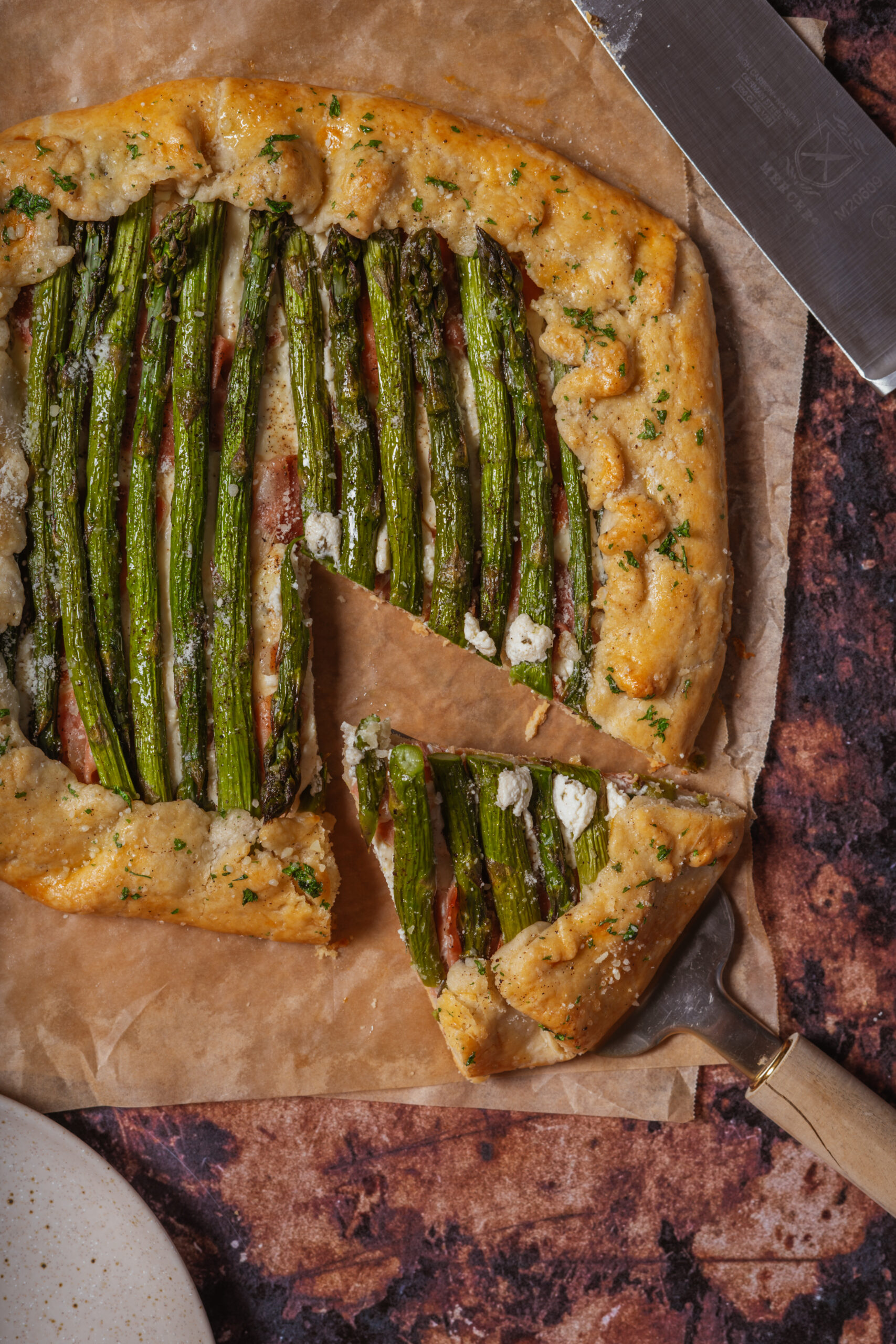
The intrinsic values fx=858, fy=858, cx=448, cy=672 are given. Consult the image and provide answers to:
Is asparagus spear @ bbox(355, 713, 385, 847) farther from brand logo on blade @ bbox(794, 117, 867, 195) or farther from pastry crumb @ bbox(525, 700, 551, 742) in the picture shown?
brand logo on blade @ bbox(794, 117, 867, 195)

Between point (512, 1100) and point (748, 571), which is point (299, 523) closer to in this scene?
point (748, 571)

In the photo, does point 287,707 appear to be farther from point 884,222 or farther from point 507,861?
point 884,222

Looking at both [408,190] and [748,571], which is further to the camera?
[748,571]

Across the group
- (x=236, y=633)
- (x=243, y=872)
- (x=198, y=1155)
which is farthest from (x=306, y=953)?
(x=236, y=633)

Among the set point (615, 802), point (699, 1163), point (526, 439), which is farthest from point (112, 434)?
point (699, 1163)

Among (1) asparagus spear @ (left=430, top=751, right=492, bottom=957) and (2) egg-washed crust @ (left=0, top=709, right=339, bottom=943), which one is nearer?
(2) egg-washed crust @ (left=0, top=709, right=339, bottom=943)

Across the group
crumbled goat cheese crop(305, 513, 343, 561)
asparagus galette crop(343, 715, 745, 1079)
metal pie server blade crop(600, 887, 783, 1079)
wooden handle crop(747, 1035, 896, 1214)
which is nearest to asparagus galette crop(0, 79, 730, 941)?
crumbled goat cheese crop(305, 513, 343, 561)
